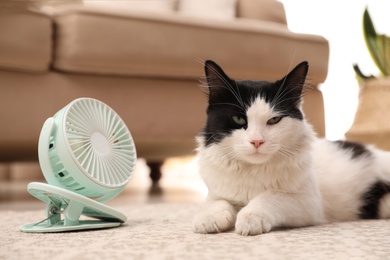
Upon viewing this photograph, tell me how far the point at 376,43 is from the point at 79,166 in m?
1.89

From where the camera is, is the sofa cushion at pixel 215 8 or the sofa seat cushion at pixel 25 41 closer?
the sofa seat cushion at pixel 25 41

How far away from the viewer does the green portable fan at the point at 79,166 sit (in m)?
1.16

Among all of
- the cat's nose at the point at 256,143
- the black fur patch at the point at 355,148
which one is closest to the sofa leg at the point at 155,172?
the black fur patch at the point at 355,148

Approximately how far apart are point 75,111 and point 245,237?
0.50 metres

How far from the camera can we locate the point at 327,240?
1014mm

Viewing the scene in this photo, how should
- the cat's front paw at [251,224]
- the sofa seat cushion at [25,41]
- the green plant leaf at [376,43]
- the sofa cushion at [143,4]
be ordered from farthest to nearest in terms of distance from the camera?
the sofa cushion at [143,4] → the green plant leaf at [376,43] → the sofa seat cushion at [25,41] → the cat's front paw at [251,224]

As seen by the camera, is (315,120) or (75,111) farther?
(315,120)

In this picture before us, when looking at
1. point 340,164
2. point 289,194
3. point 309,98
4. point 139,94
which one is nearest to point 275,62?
point 309,98

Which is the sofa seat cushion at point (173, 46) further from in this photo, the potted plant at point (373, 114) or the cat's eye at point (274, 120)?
the cat's eye at point (274, 120)

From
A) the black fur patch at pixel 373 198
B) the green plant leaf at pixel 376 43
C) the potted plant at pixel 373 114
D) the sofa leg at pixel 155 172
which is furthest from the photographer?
the sofa leg at pixel 155 172

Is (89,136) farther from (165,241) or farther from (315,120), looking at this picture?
(315,120)

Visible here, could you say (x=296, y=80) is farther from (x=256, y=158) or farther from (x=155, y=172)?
(x=155, y=172)

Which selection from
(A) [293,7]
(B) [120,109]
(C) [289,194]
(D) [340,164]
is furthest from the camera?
(A) [293,7]

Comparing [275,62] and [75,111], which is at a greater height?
[275,62]
